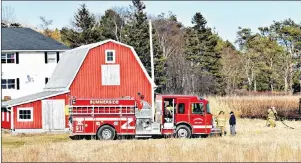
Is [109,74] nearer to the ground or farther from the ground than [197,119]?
farther from the ground

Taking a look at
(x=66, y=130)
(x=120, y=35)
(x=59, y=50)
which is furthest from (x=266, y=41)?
(x=66, y=130)

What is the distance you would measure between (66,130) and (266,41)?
50.7 meters

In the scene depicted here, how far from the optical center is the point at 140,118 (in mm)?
29875

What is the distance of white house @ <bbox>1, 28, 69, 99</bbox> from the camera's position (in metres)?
47.2

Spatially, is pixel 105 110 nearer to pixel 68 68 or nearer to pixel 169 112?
pixel 169 112

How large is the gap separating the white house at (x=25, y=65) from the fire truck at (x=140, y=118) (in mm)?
18923

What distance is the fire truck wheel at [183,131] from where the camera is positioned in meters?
29.9

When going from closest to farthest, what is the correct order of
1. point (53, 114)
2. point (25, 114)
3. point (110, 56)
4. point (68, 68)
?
point (25, 114)
point (53, 114)
point (110, 56)
point (68, 68)

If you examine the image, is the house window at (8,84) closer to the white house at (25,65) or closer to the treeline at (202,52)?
the white house at (25,65)

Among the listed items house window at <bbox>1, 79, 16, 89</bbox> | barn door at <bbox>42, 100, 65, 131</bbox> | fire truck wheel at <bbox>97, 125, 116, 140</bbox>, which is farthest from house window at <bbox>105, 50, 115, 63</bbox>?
fire truck wheel at <bbox>97, 125, 116, 140</bbox>

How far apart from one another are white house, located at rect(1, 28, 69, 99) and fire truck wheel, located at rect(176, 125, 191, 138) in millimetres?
20906

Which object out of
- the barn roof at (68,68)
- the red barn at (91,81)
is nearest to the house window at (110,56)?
the red barn at (91,81)

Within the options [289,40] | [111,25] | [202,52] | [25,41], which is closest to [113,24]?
[111,25]

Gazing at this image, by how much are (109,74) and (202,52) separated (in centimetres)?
3771
